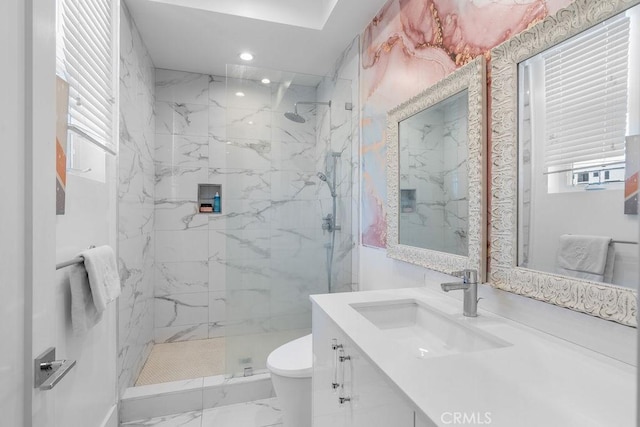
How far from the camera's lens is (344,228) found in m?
2.47

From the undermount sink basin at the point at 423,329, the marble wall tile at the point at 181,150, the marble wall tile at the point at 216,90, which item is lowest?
the undermount sink basin at the point at 423,329

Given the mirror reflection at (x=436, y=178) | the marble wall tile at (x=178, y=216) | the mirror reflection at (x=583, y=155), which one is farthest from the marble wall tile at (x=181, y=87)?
the mirror reflection at (x=583, y=155)

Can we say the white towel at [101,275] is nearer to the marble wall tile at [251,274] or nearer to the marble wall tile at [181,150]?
the marble wall tile at [251,274]

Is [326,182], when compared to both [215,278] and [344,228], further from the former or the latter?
[215,278]

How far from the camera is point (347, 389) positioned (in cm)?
109

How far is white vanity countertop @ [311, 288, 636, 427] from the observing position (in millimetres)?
621

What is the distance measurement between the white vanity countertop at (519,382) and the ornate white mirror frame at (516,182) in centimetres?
12

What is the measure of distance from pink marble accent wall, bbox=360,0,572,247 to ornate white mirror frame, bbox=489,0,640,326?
74 mm

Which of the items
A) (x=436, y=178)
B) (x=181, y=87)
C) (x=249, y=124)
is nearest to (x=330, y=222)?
(x=249, y=124)

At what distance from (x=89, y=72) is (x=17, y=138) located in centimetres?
104

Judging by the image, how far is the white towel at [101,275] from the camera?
1.30m

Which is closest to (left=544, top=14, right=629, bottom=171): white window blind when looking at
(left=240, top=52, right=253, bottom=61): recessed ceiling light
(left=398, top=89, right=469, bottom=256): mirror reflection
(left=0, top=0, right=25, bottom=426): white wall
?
(left=398, top=89, right=469, bottom=256): mirror reflection

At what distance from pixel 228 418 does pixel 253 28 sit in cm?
262

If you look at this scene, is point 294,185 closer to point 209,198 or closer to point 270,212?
point 270,212
